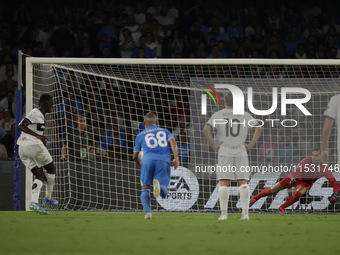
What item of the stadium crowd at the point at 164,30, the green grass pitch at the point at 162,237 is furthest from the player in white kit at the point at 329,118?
the stadium crowd at the point at 164,30

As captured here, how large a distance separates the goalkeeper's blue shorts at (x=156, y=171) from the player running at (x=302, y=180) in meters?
2.70

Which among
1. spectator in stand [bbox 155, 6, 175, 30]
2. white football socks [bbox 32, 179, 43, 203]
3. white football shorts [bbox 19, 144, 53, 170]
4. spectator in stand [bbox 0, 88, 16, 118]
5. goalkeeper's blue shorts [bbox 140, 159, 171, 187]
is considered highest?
spectator in stand [bbox 155, 6, 175, 30]

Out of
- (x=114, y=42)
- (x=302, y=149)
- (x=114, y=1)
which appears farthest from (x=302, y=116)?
(x=114, y=1)

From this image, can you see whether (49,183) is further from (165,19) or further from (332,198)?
(165,19)

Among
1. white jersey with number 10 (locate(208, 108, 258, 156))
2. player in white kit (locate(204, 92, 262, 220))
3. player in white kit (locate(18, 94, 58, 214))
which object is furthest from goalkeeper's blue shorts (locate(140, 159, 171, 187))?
player in white kit (locate(18, 94, 58, 214))

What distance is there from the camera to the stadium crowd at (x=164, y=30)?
15672mm

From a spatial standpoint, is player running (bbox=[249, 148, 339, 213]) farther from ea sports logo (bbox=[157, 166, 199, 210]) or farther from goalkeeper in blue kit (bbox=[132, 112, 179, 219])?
goalkeeper in blue kit (bbox=[132, 112, 179, 219])

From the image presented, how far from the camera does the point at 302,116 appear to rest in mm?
11938

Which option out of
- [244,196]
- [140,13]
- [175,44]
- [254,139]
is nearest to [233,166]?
[244,196]

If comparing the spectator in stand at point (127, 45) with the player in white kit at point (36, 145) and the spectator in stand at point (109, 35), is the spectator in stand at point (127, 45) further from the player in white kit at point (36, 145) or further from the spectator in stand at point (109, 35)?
the player in white kit at point (36, 145)

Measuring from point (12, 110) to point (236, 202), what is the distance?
18.7 ft

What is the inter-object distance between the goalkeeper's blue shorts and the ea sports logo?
110 inches

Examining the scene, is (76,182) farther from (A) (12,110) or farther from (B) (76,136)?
(A) (12,110)

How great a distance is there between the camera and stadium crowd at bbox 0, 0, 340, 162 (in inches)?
617
